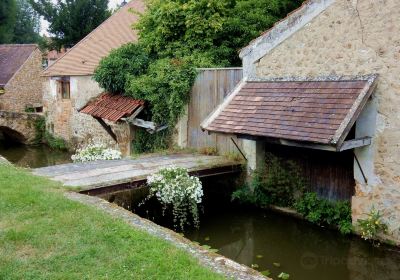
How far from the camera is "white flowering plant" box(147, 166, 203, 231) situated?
351 inches

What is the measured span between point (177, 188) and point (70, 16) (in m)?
21.8

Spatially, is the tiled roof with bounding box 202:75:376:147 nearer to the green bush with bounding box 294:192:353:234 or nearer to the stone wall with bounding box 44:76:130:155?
the green bush with bounding box 294:192:353:234

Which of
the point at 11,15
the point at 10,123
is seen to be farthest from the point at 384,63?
the point at 11,15

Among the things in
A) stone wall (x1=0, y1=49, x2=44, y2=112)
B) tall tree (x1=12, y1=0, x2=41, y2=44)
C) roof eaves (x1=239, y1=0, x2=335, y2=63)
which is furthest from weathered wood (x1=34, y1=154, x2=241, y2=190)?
tall tree (x1=12, y1=0, x2=41, y2=44)

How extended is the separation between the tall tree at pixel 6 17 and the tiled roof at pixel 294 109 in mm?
30348

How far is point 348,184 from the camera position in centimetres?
884

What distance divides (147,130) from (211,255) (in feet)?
26.4

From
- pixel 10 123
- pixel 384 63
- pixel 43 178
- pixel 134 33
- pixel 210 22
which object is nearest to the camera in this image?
pixel 384 63

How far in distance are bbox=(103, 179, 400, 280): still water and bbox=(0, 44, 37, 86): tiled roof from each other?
19801 mm

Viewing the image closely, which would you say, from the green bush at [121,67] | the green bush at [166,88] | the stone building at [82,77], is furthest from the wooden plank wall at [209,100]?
the stone building at [82,77]

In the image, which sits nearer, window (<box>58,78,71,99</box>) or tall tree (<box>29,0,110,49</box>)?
window (<box>58,78,71,99</box>)

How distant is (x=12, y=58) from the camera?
28172 mm

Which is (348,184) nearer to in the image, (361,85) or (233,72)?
(361,85)

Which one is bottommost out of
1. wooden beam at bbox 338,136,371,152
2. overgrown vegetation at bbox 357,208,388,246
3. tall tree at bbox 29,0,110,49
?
overgrown vegetation at bbox 357,208,388,246
